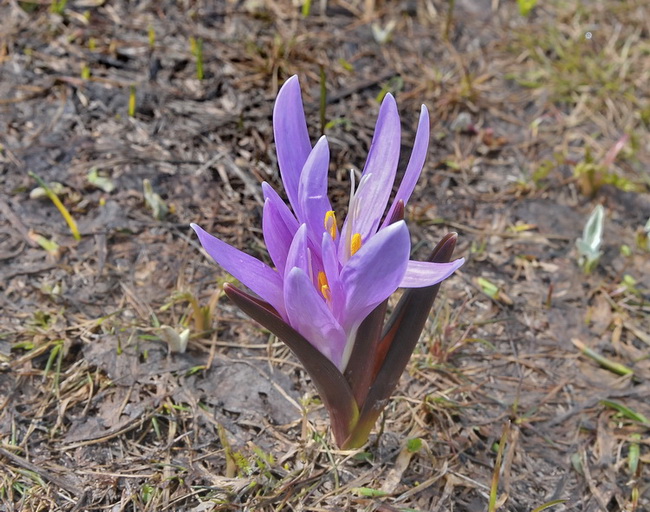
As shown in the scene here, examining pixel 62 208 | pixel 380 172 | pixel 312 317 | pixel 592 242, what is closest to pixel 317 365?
pixel 312 317

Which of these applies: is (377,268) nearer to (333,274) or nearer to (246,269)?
(333,274)

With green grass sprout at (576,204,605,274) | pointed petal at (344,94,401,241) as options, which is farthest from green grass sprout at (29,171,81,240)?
green grass sprout at (576,204,605,274)

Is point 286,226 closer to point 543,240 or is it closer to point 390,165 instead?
point 390,165

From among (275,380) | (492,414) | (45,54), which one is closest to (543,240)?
(492,414)

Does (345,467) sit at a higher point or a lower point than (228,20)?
lower

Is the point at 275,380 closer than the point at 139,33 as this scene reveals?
Yes

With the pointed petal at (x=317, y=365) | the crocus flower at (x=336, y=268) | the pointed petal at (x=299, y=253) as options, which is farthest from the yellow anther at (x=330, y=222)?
the pointed petal at (x=317, y=365)
